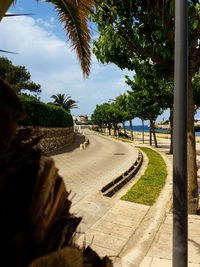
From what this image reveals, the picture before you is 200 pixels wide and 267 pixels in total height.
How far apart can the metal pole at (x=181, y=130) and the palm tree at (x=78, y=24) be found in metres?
1.31

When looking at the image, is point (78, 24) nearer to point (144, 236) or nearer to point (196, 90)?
point (144, 236)

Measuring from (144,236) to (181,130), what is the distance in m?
2.67

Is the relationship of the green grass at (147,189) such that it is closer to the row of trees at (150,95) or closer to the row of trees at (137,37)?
the row of trees at (137,37)

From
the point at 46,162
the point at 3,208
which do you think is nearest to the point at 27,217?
the point at 3,208

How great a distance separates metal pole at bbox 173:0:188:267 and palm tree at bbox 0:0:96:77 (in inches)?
51.7

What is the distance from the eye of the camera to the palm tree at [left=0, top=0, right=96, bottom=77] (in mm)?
2986

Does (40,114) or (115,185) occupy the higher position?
(40,114)

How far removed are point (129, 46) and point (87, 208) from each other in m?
4.56

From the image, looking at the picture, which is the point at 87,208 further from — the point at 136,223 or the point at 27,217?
the point at 27,217

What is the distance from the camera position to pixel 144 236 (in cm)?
432

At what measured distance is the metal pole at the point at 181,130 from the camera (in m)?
2.90

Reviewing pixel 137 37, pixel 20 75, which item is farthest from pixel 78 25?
pixel 20 75

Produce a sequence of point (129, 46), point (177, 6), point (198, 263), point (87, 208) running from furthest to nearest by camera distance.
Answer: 1. point (87, 208)
2. point (129, 46)
3. point (198, 263)
4. point (177, 6)

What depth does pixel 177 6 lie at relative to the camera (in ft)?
9.48
